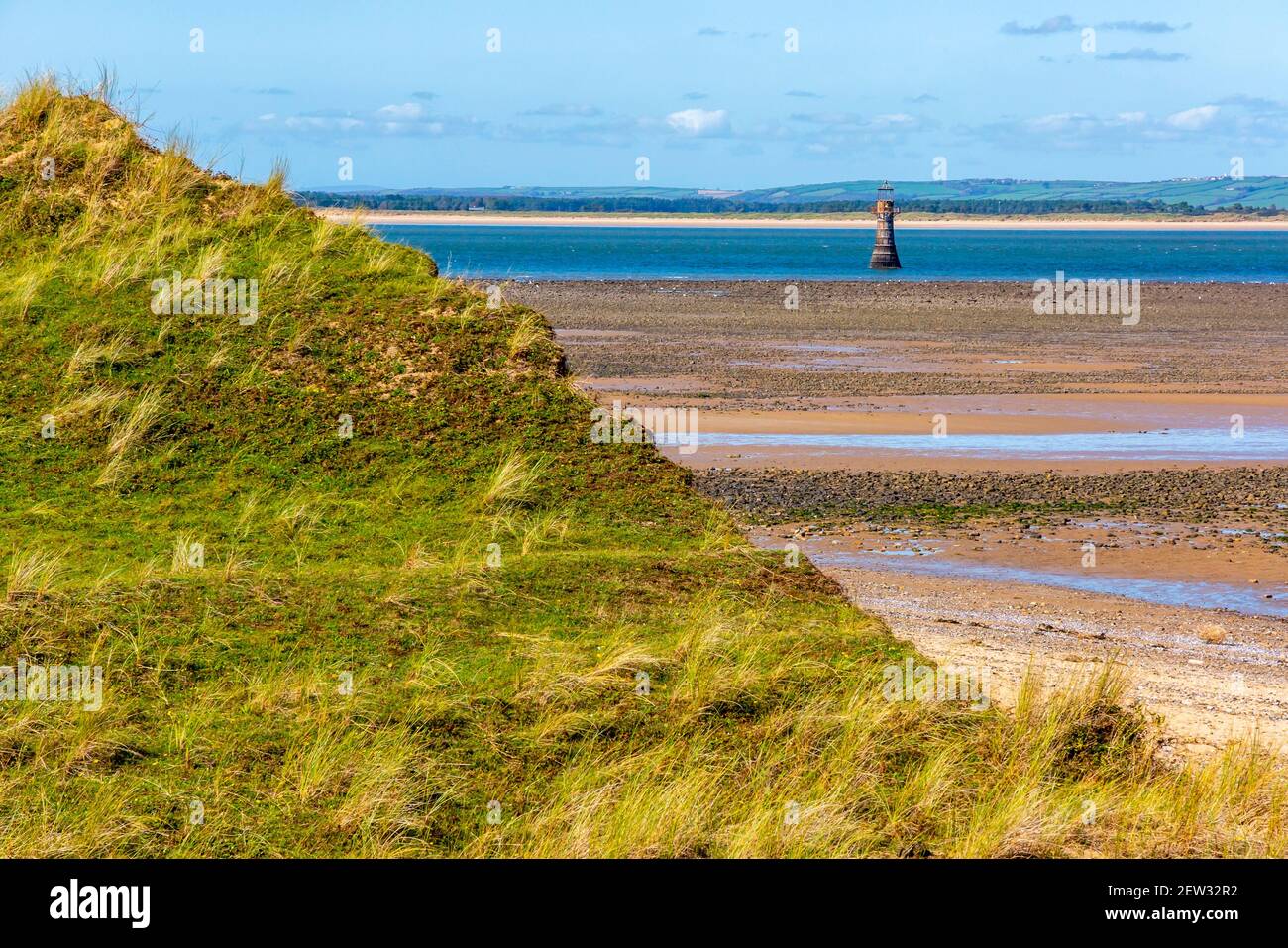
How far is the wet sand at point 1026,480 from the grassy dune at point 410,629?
240 centimetres

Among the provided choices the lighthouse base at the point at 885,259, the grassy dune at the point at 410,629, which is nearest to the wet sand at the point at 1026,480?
the grassy dune at the point at 410,629

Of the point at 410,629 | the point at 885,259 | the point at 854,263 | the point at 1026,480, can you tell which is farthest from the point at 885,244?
the point at 410,629

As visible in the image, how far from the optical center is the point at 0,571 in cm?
1059

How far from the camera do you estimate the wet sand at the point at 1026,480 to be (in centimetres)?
1369

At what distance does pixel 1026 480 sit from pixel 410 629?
13.7 metres

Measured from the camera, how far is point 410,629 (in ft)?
33.0

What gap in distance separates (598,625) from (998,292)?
203 ft

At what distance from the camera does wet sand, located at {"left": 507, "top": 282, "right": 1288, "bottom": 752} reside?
44.9ft

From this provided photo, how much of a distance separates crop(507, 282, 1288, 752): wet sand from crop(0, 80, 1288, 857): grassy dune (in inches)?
94.5

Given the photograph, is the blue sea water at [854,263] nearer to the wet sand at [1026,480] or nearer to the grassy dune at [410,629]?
the wet sand at [1026,480]
